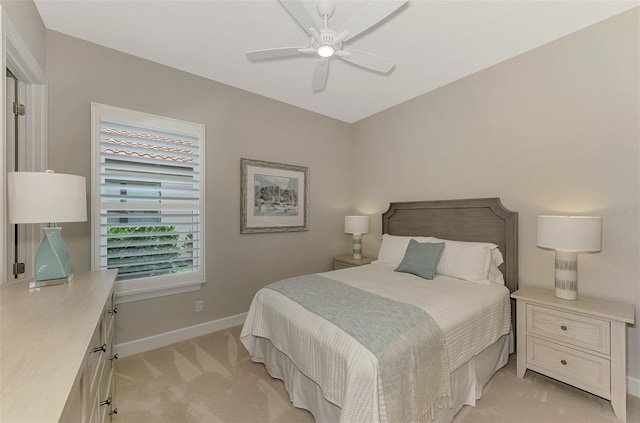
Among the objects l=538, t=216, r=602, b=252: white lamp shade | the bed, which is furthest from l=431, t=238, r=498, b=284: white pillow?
l=538, t=216, r=602, b=252: white lamp shade

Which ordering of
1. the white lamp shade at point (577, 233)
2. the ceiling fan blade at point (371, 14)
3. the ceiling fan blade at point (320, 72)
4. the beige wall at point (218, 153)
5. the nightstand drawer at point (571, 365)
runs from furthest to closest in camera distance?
the beige wall at point (218, 153)
the ceiling fan blade at point (320, 72)
the white lamp shade at point (577, 233)
the nightstand drawer at point (571, 365)
the ceiling fan blade at point (371, 14)

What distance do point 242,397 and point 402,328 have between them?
1346 mm

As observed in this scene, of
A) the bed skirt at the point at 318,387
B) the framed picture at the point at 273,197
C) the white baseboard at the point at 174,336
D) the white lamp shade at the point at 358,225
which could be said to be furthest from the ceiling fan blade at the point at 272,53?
the white baseboard at the point at 174,336

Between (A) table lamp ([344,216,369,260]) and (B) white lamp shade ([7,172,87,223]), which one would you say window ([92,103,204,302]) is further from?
(A) table lamp ([344,216,369,260])

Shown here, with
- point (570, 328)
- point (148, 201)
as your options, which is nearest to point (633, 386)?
point (570, 328)

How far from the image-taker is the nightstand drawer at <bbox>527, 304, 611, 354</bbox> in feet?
6.23

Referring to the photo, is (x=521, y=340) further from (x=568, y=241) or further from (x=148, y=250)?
(x=148, y=250)

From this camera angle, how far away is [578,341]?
1.99 metres

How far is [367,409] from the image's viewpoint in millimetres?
1321

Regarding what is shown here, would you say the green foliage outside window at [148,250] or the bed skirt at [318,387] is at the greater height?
the green foliage outside window at [148,250]

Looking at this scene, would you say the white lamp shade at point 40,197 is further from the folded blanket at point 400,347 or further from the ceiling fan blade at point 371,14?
the ceiling fan blade at point 371,14

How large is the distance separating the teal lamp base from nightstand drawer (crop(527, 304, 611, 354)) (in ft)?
10.9

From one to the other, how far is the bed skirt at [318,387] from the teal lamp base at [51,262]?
1488 mm

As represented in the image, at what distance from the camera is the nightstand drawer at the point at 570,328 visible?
74.7 inches
